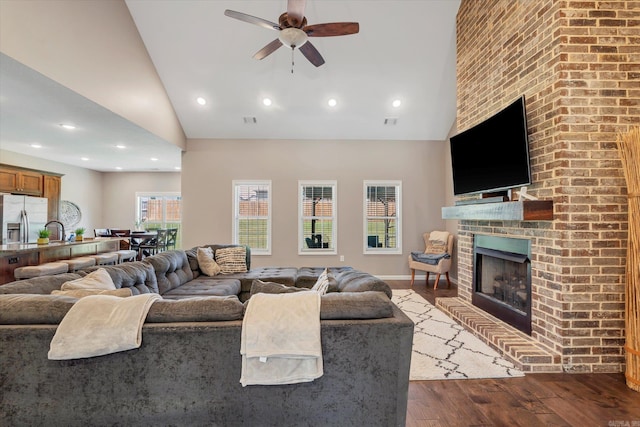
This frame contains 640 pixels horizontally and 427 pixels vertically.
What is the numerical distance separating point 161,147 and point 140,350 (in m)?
5.54

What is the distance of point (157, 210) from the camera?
969cm

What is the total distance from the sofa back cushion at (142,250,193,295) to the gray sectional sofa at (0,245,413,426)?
172 centimetres

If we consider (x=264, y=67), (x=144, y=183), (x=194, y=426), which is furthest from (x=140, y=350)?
(x=144, y=183)

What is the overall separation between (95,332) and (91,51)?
371 cm

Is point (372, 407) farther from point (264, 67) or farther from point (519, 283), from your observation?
point (264, 67)

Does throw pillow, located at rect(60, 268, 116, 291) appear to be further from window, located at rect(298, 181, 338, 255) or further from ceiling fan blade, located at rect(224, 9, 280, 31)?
window, located at rect(298, 181, 338, 255)

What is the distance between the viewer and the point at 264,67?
505 cm

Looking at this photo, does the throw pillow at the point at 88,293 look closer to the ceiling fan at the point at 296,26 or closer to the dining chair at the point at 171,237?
the ceiling fan at the point at 296,26

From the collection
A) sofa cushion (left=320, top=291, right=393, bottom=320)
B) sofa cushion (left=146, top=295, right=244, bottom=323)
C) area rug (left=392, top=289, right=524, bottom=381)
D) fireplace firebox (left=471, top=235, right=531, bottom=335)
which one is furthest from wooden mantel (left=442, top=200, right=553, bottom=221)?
sofa cushion (left=146, top=295, right=244, bottom=323)

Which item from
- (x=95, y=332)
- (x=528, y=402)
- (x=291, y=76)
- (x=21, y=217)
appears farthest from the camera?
(x=21, y=217)

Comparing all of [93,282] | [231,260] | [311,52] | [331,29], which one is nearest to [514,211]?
[331,29]

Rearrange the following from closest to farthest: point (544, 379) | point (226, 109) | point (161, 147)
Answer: point (544, 379) → point (226, 109) → point (161, 147)

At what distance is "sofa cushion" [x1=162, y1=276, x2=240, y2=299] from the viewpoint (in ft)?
11.0

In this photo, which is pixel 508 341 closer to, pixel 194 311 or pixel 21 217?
pixel 194 311
